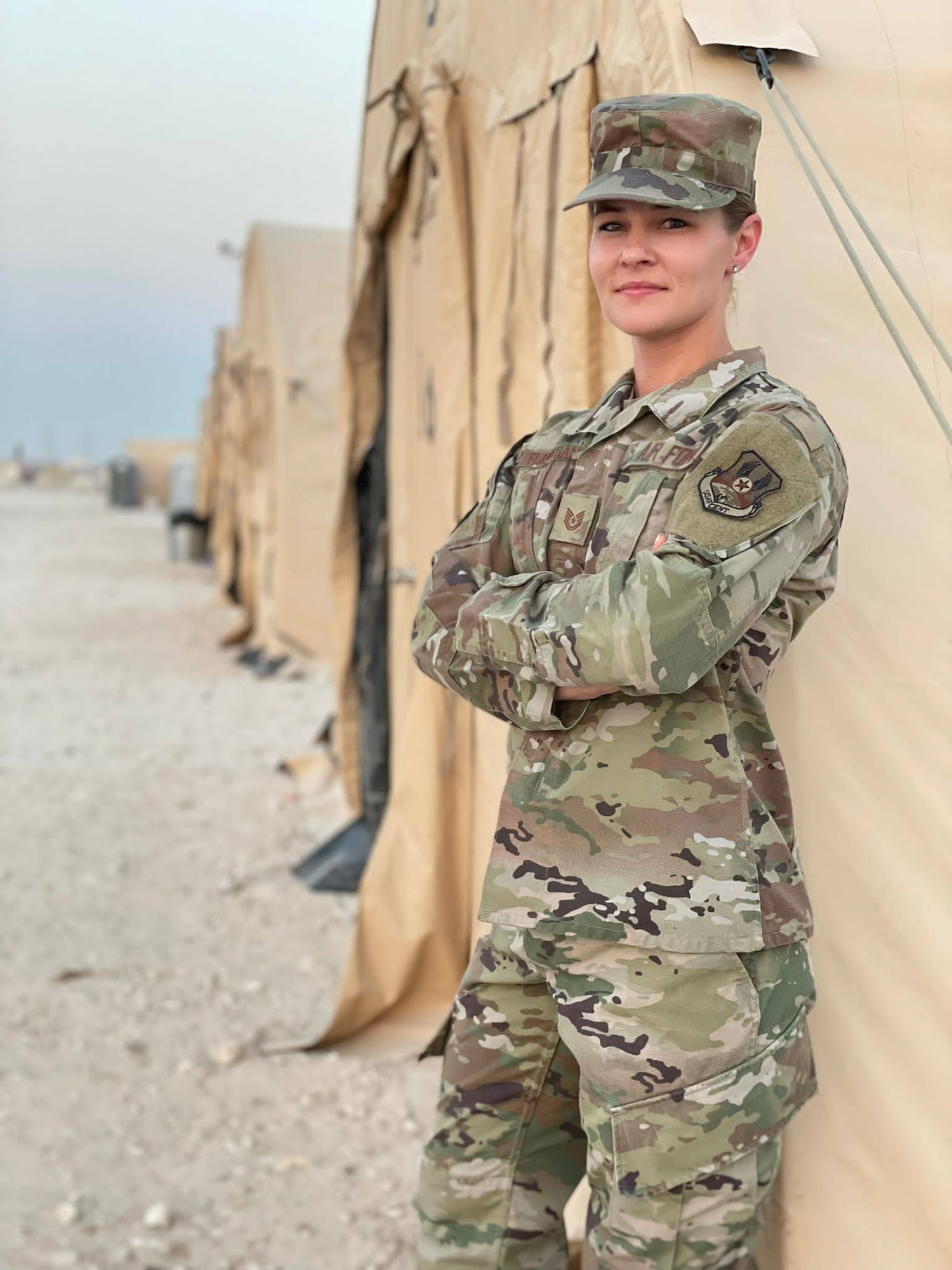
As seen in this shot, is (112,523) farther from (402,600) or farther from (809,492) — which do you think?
(809,492)

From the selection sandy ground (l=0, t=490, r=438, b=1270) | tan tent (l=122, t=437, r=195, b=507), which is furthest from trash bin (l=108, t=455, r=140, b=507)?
sandy ground (l=0, t=490, r=438, b=1270)

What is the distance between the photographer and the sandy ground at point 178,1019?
2623 millimetres

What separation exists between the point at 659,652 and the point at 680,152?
62cm

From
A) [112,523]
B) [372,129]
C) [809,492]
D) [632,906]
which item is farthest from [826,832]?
[112,523]

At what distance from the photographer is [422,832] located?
3.51 meters

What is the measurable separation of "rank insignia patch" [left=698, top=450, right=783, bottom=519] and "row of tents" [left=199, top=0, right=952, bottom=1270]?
1.76 feet

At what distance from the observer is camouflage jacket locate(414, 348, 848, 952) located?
57.4 inches

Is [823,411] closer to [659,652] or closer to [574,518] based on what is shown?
[574,518]

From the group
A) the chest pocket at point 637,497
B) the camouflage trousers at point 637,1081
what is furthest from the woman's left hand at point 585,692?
the camouflage trousers at point 637,1081

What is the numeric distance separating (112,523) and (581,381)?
22.9 metres

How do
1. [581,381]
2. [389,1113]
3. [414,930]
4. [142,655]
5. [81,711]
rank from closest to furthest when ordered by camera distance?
1. [581,381]
2. [389,1113]
3. [414,930]
4. [81,711]
5. [142,655]

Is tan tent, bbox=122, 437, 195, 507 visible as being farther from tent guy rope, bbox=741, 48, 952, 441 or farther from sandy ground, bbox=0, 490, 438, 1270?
tent guy rope, bbox=741, 48, 952, 441

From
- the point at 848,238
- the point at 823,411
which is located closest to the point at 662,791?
the point at 823,411

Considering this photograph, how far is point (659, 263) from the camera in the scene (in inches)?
62.1
